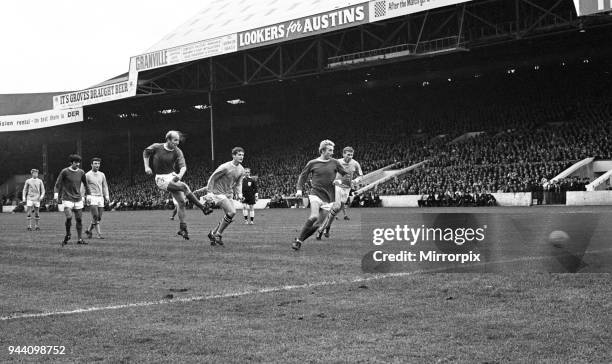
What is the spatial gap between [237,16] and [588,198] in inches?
1059

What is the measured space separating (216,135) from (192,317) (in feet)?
195

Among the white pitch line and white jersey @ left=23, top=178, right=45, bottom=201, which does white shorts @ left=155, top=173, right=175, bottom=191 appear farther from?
white jersey @ left=23, top=178, right=45, bottom=201

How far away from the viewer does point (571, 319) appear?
6.10 m

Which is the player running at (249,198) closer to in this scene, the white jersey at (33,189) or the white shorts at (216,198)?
the white jersey at (33,189)

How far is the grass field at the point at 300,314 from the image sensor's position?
5207 millimetres

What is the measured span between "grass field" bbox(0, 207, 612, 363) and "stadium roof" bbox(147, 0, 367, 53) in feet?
101

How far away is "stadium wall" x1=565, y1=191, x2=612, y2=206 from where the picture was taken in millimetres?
32688

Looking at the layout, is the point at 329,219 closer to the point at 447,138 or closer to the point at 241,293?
the point at 241,293

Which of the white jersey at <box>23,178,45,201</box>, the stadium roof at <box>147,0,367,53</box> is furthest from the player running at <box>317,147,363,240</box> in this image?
the stadium roof at <box>147,0,367,53</box>

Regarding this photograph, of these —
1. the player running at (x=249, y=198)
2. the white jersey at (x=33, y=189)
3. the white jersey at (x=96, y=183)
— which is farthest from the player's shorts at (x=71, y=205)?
the white jersey at (x=33, y=189)

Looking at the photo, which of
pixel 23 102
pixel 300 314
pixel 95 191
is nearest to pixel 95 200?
pixel 95 191

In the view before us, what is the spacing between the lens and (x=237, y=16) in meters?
50.4

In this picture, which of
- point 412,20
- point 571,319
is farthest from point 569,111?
point 571,319

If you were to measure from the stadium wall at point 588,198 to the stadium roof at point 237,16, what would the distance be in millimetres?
14009
